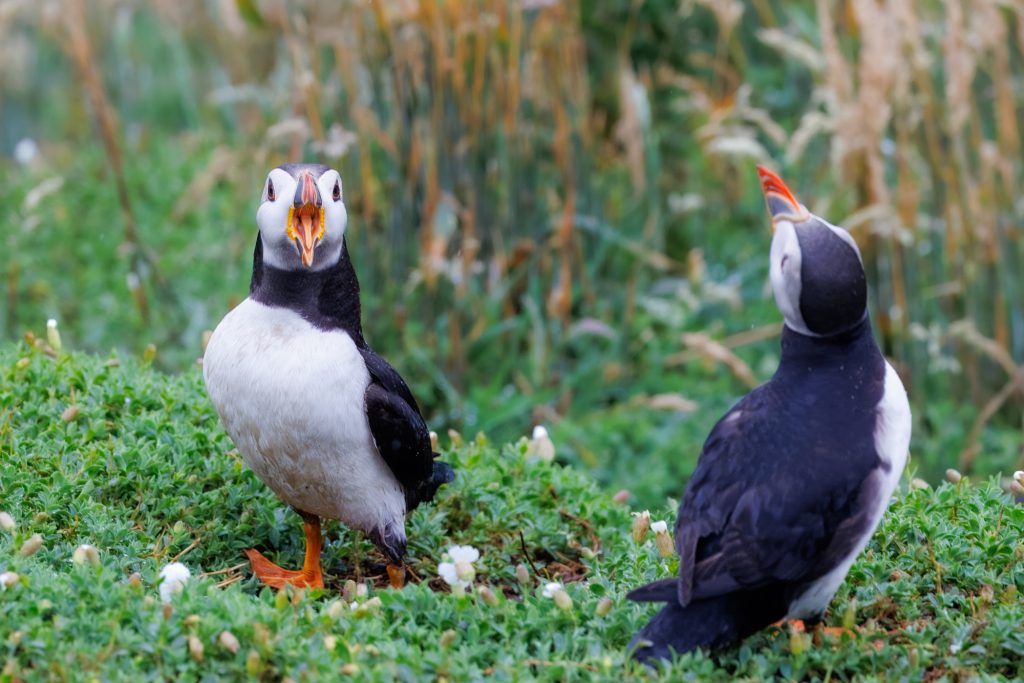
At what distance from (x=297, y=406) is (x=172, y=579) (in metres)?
0.52

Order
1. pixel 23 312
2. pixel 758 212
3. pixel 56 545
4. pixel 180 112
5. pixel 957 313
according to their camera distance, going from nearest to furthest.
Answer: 1. pixel 56 545
2. pixel 957 313
3. pixel 23 312
4. pixel 758 212
5. pixel 180 112

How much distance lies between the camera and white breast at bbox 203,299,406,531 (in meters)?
3.46

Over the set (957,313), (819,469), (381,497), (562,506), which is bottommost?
(957,313)

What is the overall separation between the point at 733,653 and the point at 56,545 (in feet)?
5.70

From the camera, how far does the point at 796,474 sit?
3057 mm

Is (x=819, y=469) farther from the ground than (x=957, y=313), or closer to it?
farther from the ground

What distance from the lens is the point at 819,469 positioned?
10.0ft

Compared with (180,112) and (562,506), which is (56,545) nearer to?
(562,506)

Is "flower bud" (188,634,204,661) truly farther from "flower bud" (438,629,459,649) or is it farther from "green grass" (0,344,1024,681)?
"flower bud" (438,629,459,649)

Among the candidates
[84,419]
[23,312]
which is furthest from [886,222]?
[23,312]

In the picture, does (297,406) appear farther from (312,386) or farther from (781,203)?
(781,203)

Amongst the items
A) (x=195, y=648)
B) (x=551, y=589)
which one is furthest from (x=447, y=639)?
(x=195, y=648)

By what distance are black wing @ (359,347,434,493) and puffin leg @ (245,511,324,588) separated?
29 centimetres

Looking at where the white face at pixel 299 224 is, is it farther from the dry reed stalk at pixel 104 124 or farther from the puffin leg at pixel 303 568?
the dry reed stalk at pixel 104 124
